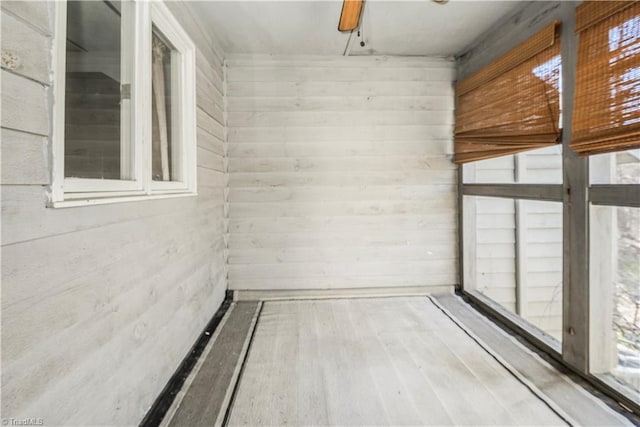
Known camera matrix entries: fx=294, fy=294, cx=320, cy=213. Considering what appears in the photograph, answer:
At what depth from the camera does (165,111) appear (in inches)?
76.6

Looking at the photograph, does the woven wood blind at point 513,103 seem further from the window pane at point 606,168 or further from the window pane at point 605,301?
the window pane at point 605,301

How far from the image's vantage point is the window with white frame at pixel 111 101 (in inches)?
43.0

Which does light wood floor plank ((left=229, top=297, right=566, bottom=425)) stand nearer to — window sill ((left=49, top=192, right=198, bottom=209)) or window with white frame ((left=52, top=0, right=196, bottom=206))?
window sill ((left=49, top=192, right=198, bottom=209))

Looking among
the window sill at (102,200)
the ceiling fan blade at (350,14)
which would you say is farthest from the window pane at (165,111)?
the ceiling fan blade at (350,14)

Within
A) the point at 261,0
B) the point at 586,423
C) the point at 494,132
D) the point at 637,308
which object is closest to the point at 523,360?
the point at 586,423

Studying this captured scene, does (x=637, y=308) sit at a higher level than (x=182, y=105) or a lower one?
lower

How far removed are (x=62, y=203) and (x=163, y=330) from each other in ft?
3.36

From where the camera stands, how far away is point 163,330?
1728 millimetres

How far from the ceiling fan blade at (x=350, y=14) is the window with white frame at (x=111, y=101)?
3.56 feet

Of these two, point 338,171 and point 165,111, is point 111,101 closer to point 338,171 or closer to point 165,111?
point 165,111

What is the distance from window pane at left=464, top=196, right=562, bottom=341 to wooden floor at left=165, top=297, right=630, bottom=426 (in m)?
1.24

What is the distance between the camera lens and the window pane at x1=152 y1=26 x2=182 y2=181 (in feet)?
5.89

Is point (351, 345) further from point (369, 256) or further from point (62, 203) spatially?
point (62, 203)

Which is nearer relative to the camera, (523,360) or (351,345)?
(523,360)
